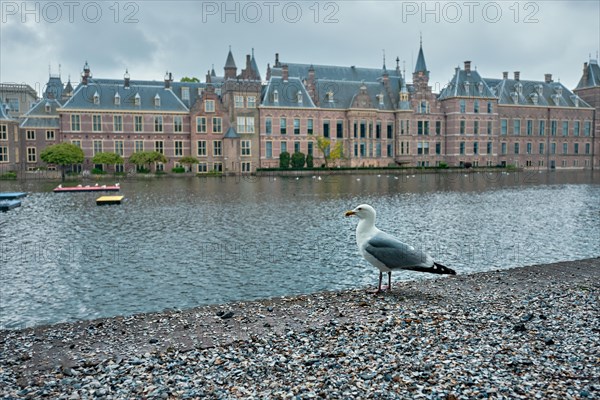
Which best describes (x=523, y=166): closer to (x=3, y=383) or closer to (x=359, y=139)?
(x=359, y=139)

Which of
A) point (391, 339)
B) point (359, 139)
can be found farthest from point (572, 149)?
point (391, 339)

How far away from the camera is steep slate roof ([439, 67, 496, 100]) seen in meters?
67.5

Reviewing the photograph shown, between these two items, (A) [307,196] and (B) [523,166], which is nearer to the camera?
(A) [307,196]

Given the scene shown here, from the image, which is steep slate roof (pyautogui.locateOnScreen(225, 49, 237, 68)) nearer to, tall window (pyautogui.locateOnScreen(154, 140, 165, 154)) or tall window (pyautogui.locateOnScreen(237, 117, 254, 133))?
tall window (pyautogui.locateOnScreen(237, 117, 254, 133))

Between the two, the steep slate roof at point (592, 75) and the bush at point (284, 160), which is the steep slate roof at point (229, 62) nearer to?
the bush at point (284, 160)

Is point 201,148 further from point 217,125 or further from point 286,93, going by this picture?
point 286,93

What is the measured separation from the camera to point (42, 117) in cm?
5903

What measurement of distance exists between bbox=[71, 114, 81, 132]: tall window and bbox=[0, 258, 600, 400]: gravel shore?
5494cm

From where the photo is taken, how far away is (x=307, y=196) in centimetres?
3058

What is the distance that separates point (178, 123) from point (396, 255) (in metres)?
55.8

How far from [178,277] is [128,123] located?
50786mm

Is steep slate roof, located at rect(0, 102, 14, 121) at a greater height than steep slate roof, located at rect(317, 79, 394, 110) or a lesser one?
lesser

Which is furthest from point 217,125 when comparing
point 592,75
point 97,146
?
point 592,75

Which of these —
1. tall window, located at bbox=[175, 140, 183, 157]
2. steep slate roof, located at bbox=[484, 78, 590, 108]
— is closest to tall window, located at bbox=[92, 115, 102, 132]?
tall window, located at bbox=[175, 140, 183, 157]
